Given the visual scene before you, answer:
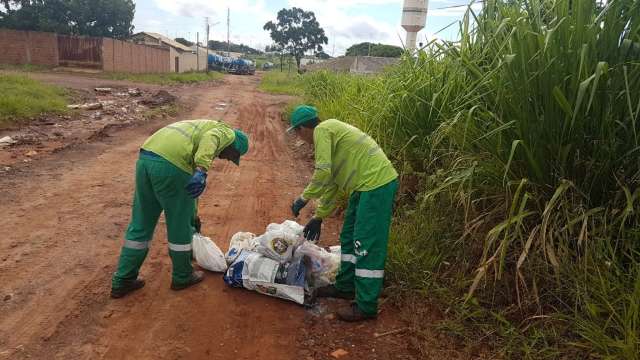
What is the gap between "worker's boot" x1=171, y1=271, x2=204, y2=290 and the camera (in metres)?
3.49

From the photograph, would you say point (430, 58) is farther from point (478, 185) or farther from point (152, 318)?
point (152, 318)

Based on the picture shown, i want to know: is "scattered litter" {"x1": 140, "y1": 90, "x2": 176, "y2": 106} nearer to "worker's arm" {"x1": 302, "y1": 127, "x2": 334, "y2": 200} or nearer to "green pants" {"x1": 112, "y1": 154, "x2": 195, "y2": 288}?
"green pants" {"x1": 112, "y1": 154, "x2": 195, "y2": 288}

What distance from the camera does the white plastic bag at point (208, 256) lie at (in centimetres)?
375

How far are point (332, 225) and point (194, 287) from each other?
1888 mm

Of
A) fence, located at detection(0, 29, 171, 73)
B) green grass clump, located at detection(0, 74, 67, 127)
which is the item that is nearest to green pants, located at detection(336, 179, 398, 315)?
green grass clump, located at detection(0, 74, 67, 127)

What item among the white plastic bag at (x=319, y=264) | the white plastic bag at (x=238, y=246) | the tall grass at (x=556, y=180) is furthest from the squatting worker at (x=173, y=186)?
the tall grass at (x=556, y=180)

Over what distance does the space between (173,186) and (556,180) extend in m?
2.51

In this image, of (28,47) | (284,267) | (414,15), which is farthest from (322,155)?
(28,47)

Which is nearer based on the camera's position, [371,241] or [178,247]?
[371,241]

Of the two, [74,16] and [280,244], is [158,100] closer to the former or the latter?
[280,244]

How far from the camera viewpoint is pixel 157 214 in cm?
345

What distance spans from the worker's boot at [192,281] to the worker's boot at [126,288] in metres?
0.25

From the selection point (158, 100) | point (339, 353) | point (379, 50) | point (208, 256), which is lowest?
point (339, 353)

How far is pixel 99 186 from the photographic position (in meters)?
5.89
